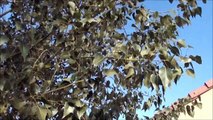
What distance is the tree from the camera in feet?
8.85

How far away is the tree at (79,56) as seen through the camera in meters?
2.70

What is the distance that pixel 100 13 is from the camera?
353 cm

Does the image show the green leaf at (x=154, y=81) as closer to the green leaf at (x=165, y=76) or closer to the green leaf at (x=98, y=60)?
the green leaf at (x=165, y=76)

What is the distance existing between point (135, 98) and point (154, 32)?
4.08 feet

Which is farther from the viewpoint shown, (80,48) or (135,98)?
(135,98)

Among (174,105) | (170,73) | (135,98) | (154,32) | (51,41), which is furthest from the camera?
(174,105)

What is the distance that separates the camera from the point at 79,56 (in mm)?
3482

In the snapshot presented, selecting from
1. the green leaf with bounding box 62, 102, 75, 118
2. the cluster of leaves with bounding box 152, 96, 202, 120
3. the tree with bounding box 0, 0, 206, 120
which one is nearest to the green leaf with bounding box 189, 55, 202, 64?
the tree with bounding box 0, 0, 206, 120

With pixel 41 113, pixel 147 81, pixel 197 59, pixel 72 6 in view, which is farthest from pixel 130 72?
pixel 72 6

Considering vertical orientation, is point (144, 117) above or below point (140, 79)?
above

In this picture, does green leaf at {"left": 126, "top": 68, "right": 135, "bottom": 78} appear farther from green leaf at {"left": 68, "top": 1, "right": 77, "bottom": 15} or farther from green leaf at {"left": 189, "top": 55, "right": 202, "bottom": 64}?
green leaf at {"left": 68, "top": 1, "right": 77, "bottom": 15}

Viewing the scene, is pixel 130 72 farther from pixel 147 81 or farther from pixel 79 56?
pixel 79 56

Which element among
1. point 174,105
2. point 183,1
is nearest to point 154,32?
point 183,1

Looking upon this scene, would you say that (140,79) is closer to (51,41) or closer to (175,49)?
(175,49)
